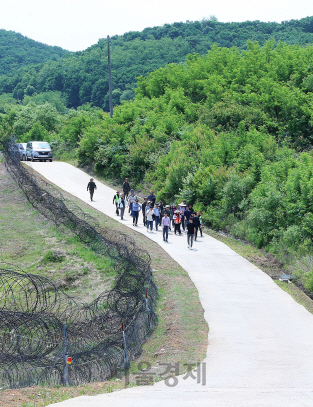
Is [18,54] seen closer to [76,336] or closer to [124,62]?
[124,62]

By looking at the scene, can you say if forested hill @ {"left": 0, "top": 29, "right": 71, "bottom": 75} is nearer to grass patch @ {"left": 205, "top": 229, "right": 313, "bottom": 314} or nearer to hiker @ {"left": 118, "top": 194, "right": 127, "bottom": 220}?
hiker @ {"left": 118, "top": 194, "right": 127, "bottom": 220}

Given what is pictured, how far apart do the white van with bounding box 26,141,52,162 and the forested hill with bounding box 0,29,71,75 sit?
121429 mm

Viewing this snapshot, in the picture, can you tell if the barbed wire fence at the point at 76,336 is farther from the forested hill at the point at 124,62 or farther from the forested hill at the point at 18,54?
the forested hill at the point at 18,54

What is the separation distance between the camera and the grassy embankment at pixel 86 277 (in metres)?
9.96

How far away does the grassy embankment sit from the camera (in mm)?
9961

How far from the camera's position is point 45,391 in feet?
30.6

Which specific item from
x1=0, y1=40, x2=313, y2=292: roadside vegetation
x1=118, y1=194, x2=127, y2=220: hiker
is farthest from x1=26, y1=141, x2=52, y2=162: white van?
x1=118, y1=194, x2=127, y2=220: hiker

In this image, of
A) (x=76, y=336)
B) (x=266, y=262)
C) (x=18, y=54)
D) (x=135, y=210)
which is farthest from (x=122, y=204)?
(x=18, y=54)

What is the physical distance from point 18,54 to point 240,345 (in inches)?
7110

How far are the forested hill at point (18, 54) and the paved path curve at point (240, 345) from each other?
5957 inches

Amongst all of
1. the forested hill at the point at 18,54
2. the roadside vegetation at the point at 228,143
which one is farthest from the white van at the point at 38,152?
the forested hill at the point at 18,54

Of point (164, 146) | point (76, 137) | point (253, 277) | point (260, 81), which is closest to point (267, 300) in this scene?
point (253, 277)

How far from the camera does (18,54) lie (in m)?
177

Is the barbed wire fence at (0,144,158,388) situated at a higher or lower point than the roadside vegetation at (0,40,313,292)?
lower
